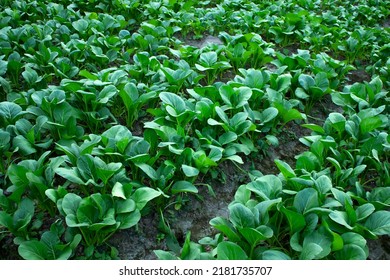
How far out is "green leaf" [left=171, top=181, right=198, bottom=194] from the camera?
251 centimetres

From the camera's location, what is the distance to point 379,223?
229 cm

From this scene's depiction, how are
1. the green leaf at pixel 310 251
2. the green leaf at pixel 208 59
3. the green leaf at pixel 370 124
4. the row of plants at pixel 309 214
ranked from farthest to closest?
the green leaf at pixel 208 59, the green leaf at pixel 370 124, the row of plants at pixel 309 214, the green leaf at pixel 310 251

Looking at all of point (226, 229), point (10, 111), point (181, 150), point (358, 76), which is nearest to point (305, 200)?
point (226, 229)

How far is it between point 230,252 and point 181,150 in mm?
848

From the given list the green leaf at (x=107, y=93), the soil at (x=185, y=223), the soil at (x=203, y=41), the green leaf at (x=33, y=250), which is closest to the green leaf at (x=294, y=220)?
the soil at (x=185, y=223)

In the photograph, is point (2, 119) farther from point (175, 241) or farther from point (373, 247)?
point (373, 247)

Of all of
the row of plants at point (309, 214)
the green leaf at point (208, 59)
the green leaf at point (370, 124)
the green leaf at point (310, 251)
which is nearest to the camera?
the green leaf at point (310, 251)

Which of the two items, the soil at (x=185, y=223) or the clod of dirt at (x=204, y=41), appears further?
the clod of dirt at (x=204, y=41)

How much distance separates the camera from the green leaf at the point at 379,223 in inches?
89.1

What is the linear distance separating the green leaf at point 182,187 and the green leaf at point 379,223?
3.52ft

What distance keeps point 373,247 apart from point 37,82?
3.06 m

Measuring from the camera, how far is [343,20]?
6047 millimetres

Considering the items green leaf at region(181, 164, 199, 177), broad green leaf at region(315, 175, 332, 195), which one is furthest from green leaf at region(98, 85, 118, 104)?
broad green leaf at region(315, 175, 332, 195)

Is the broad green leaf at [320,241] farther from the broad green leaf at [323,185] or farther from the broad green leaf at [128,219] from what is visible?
the broad green leaf at [128,219]
